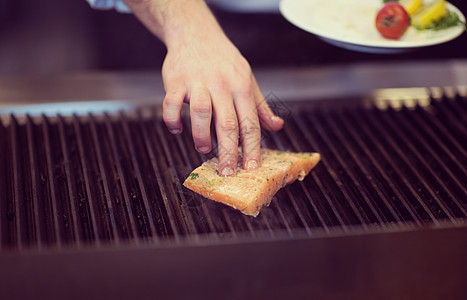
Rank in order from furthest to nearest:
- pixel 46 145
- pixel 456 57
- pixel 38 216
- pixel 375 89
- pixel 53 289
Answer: pixel 456 57 → pixel 375 89 → pixel 46 145 → pixel 38 216 → pixel 53 289

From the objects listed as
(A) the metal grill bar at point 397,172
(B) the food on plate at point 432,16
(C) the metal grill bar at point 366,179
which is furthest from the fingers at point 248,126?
(B) the food on plate at point 432,16

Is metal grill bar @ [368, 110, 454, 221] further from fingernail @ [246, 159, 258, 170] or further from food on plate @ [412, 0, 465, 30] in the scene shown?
fingernail @ [246, 159, 258, 170]

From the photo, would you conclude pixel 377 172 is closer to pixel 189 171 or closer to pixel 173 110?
pixel 189 171

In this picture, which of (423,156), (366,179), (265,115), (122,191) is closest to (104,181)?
(122,191)

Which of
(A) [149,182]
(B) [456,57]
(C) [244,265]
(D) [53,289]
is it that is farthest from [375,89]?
(D) [53,289]

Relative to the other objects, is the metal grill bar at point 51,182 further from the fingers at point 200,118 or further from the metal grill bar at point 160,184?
the fingers at point 200,118

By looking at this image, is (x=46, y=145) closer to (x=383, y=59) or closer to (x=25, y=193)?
(x=25, y=193)
